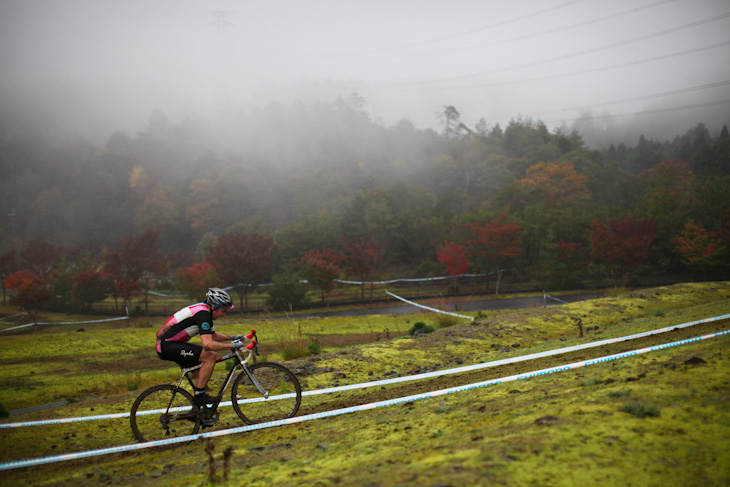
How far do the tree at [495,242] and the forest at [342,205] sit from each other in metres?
0.18

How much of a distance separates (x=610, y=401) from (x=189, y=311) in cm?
496

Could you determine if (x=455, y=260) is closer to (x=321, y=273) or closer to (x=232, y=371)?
(x=321, y=273)

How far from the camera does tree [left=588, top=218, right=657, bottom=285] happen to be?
1400 inches

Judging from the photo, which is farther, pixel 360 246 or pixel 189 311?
pixel 360 246

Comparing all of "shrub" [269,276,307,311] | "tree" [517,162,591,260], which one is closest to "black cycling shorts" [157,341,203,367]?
"shrub" [269,276,307,311]

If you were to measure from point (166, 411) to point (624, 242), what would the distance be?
37566 mm

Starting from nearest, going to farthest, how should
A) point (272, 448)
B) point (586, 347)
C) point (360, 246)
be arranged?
point (272, 448) < point (586, 347) < point (360, 246)

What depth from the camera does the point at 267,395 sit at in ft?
20.8

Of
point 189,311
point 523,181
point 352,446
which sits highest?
point 523,181

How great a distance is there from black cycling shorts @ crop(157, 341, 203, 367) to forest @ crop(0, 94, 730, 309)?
2889 centimetres

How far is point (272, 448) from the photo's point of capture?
4992mm

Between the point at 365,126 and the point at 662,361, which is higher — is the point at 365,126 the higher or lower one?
the higher one

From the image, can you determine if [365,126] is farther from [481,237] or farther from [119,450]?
[119,450]

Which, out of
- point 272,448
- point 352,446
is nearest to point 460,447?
point 352,446
